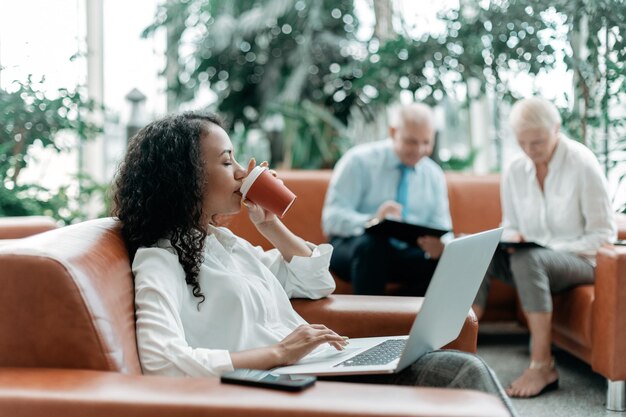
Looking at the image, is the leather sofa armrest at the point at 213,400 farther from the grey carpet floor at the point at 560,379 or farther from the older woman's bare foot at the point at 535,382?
the older woman's bare foot at the point at 535,382

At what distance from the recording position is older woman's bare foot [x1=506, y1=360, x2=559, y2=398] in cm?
316

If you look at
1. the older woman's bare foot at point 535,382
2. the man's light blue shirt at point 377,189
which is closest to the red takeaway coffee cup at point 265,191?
the older woman's bare foot at point 535,382

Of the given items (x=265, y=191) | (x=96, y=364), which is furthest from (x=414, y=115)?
(x=96, y=364)

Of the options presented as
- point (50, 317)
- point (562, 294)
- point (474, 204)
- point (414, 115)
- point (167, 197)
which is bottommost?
point (562, 294)

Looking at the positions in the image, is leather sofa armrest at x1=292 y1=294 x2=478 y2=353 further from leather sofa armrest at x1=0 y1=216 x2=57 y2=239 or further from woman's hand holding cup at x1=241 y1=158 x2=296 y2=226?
leather sofa armrest at x1=0 y1=216 x2=57 y2=239

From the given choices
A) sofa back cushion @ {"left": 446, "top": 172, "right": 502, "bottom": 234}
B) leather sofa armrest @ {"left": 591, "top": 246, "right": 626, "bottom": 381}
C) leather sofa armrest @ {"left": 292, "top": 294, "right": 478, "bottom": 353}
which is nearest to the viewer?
leather sofa armrest @ {"left": 292, "top": 294, "right": 478, "bottom": 353}

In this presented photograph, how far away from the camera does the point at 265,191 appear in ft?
6.04

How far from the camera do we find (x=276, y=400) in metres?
1.25

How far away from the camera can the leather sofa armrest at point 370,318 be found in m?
2.07

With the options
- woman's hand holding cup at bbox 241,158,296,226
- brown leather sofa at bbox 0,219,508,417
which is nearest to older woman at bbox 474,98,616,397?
woman's hand holding cup at bbox 241,158,296,226

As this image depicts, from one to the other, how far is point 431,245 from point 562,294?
1.79 ft

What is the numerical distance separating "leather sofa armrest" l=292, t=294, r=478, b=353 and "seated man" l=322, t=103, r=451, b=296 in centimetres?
135

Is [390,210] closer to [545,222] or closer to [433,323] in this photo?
[545,222]

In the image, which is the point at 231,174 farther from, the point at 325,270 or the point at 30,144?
the point at 30,144
